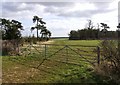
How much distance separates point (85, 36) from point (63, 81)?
309ft

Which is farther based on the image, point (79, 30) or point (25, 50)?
point (79, 30)

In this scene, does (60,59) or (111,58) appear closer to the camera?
(111,58)

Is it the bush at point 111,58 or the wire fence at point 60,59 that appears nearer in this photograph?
the bush at point 111,58

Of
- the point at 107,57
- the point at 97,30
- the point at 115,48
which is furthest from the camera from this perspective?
the point at 97,30

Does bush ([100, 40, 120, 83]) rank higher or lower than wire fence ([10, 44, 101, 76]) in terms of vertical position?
higher

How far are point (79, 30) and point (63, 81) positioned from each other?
95964 mm

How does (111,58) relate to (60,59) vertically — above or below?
above

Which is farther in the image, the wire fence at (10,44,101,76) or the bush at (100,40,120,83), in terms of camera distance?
the wire fence at (10,44,101,76)

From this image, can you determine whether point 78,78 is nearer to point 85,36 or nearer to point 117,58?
point 117,58

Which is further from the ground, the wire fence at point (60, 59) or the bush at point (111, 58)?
the bush at point (111, 58)

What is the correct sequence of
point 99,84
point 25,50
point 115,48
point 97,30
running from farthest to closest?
point 97,30 < point 25,50 < point 115,48 < point 99,84

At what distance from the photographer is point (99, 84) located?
976cm

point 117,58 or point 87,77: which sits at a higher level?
point 117,58

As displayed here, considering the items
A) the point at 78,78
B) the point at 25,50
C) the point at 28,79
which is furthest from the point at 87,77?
the point at 25,50
